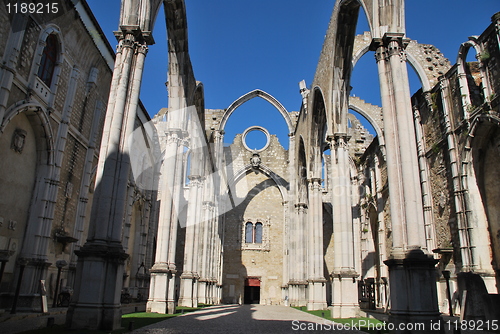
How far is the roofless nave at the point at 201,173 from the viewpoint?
7.76 meters

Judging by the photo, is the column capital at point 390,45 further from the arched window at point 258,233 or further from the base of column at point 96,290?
the arched window at point 258,233

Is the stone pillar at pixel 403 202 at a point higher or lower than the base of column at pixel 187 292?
higher

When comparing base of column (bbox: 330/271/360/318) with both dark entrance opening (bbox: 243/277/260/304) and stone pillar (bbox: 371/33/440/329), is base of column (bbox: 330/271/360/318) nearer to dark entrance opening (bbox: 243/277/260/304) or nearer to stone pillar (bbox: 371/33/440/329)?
stone pillar (bbox: 371/33/440/329)

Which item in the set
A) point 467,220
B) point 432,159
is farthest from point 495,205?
point 432,159

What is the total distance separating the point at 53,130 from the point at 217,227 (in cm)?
1394

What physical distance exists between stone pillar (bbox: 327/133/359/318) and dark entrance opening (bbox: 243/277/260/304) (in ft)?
49.2

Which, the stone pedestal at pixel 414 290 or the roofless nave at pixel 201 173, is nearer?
the stone pedestal at pixel 414 290

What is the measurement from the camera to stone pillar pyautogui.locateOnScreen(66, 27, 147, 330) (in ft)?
23.1

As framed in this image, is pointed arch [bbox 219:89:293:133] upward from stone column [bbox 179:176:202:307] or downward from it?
upward

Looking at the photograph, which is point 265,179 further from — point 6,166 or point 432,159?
point 6,166

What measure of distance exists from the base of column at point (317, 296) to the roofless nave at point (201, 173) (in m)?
0.07

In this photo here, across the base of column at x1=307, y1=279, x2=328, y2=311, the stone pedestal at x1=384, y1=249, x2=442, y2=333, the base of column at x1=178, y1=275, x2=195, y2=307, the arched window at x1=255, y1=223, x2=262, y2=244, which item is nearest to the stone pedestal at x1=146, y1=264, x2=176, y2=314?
the base of column at x1=178, y1=275, x2=195, y2=307

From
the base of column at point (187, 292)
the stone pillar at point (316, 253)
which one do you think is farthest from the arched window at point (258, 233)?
the base of column at point (187, 292)

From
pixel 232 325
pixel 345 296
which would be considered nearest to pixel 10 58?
pixel 232 325
